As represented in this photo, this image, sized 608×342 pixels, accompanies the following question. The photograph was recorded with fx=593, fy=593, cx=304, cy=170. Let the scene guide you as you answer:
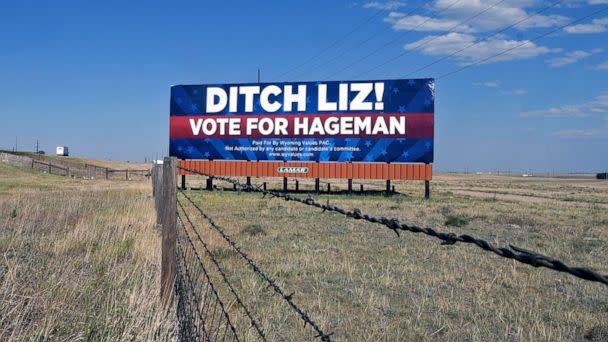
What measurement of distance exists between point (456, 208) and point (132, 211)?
52.6ft

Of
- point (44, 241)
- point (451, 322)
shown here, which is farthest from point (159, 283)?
point (44, 241)

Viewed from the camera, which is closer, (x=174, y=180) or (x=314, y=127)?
(x=174, y=180)

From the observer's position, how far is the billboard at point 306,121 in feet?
109

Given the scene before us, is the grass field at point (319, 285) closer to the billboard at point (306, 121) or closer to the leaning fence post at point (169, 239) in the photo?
the leaning fence post at point (169, 239)

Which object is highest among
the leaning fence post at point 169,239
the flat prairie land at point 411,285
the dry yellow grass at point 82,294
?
the leaning fence post at point 169,239

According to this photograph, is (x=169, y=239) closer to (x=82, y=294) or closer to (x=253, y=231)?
(x=82, y=294)

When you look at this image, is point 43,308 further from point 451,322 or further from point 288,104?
point 288,104

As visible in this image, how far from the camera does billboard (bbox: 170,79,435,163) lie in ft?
109

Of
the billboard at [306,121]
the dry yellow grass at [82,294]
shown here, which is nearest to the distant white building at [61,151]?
the billboard at [306,121]

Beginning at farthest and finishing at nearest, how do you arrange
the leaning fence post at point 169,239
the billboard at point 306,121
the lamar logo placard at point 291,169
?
the lamar logo placard at point 291,169 < the billboard at point 306,121 < the leaning fence post at point 169,239

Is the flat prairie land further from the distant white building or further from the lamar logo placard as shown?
the distant white building

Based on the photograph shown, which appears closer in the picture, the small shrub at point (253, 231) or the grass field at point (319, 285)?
the grass field at point (319, 285)

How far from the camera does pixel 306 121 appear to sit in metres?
34.7

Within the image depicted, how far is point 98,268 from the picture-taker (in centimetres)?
781
